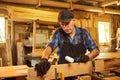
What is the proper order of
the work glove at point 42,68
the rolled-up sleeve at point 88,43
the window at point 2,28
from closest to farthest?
the work glove at point 42,68 → the rolled-up sleeve at point 88,43 → the window at point 2,28

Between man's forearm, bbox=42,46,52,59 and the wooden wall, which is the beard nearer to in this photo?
man's forearm, bbox=42,46,52,59

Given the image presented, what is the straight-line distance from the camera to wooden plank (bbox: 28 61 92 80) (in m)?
1.18

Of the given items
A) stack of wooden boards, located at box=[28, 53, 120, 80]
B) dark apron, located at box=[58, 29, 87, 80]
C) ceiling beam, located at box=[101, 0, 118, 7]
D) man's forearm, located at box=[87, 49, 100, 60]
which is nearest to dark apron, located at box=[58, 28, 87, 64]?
dark apron, located at box=[58, 29, 87, 80]

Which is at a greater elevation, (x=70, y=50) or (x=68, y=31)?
(x=68, y=31)

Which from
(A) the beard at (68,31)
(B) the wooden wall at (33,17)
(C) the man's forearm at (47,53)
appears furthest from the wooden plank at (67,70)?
(B) the wooden wall at (33,17)

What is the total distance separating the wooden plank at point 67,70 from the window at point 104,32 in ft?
13.1

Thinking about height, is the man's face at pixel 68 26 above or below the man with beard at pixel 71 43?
above

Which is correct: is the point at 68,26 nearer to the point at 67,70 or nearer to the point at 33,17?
the point at 67,70

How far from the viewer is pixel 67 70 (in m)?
1.34

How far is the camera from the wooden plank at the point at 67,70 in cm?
118

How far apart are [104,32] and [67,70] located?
4.32 meters

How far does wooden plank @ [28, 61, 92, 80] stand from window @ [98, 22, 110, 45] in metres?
3.98

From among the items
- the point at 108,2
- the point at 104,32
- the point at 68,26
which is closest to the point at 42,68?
the point at 68,26

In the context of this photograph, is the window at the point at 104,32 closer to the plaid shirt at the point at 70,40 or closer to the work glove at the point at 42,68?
the plaid shirt at the point at 70,40
